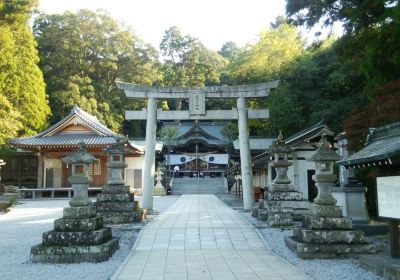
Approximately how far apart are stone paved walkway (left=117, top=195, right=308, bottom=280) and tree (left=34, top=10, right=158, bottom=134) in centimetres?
3195

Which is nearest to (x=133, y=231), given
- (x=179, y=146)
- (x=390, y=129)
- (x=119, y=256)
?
(x=119, y=256)

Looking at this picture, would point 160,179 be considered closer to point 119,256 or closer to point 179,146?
point 179,146

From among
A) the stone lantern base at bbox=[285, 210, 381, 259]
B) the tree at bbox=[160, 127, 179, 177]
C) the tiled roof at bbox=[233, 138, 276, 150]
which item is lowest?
the stone lantern base at bbox=[285, 210, 381, 259]

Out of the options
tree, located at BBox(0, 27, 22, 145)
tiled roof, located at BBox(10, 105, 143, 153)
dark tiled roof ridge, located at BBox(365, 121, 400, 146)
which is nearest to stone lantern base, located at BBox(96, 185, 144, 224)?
dark tiled roof ridge, located at BBox(365, 121, 400, 146)

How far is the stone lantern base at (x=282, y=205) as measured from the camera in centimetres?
1238

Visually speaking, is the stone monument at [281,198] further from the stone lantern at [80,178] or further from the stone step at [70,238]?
the stone step at [70,238]

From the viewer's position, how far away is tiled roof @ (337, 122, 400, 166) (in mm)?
6188

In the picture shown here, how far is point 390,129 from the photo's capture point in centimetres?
737

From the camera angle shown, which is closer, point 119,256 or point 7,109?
point 119,256

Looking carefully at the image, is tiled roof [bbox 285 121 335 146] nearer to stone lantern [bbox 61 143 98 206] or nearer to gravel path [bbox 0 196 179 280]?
gravel path [bbox 0 196 179 280]

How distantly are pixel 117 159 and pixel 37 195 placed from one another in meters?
18.9

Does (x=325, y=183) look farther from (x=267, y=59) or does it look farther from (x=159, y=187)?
(x=267, y=59)

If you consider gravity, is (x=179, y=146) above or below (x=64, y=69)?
below

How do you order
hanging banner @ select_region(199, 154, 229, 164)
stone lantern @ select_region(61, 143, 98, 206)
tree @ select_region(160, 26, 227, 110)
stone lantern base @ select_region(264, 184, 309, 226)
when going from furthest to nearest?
1. tree @ select_region(160, 26, 227, 110)
2. hanging banner @ select_region(199, 154, 229, 164)
3. stone lantern base @ select_region(264, 184, 309, 226)
4. stone lantern @ select_region(61, 143, 98, 206)
